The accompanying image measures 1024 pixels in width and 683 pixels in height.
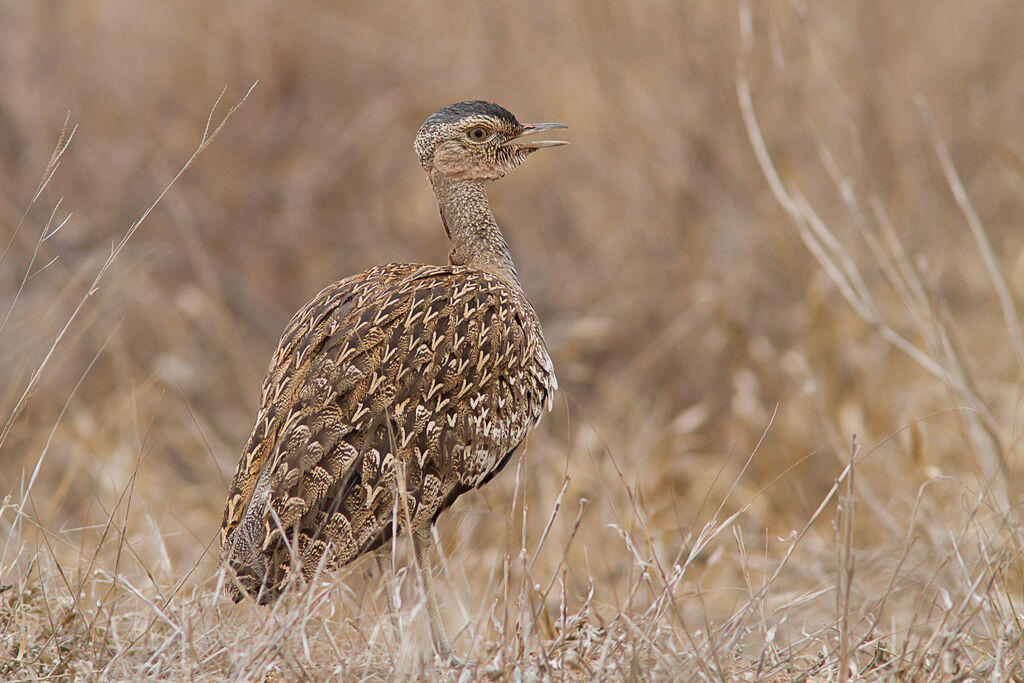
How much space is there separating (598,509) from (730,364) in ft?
4.50

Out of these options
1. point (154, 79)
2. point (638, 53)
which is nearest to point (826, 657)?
point (638, 53)

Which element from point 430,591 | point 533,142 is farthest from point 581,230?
point 430,591

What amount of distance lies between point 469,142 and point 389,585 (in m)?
1.61

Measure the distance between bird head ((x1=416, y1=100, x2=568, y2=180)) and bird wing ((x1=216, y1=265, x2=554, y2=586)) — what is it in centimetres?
44

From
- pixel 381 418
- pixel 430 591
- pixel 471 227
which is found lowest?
pixel 430 591

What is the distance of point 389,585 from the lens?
3.28 m

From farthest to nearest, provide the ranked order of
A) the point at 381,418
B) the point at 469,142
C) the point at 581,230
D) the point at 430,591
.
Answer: the point at 581,230
the point at 469,142
the point at 430,591
the point at 381,418

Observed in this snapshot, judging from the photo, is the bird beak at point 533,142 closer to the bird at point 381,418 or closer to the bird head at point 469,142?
the bird head at point 469,142

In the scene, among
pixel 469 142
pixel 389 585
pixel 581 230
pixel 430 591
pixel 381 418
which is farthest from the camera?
pixel 581 230

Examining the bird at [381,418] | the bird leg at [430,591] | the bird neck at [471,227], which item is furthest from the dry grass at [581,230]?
the bird at [381,418]

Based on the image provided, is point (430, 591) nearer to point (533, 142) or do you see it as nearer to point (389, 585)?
point (389, 585)

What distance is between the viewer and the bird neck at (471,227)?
13.6 feet

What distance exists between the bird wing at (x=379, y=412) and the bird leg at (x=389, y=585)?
5.0 inches

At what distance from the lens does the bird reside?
10.6ft
